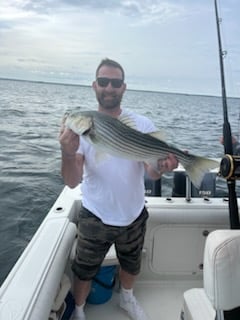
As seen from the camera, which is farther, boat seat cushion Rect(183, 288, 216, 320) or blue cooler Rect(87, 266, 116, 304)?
blue cooler Rect(87, 266, 116, 304)

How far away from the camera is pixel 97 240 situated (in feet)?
7.64

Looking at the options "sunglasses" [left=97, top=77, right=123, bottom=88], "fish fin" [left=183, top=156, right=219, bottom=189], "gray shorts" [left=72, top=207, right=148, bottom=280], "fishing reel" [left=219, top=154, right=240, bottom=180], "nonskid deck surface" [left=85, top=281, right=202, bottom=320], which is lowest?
"nonskid deck surface" [left=85, top=281, right=202, bottom=320]

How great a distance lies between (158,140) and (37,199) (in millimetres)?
4713

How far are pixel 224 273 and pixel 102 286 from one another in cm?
155

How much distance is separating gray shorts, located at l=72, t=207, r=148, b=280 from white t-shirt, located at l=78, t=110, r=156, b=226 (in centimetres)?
5

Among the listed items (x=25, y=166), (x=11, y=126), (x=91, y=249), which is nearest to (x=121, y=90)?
(x=91, y=249)

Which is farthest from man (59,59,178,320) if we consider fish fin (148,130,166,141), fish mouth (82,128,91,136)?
fish mouth (82,128,91,136)

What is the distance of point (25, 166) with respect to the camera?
8156 millimetres

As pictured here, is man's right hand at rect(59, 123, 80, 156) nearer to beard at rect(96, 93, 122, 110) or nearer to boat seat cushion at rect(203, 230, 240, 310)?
beard at rect(96, 93, 122, 110)

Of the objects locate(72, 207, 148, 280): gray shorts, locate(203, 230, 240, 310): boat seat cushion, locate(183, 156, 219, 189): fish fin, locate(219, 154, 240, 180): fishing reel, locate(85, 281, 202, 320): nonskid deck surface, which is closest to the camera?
locate(203, 230, 240, 310): boat seat cushion

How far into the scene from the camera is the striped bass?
5.78 feet

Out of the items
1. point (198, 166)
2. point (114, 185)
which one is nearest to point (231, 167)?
point (198, 166)

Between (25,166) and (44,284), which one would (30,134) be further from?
(44,284)

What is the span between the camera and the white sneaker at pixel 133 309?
2682 mm
